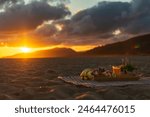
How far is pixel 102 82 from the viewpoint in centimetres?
3225

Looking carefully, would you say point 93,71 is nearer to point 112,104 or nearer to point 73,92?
point 73,92

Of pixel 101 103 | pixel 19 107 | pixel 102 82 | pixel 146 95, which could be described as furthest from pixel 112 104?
pixel 102 82

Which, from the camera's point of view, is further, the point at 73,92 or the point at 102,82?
the point at 102,82

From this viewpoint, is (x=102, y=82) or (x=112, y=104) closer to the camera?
(x=112, y=104)

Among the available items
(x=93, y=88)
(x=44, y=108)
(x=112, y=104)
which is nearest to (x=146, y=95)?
(x=93, y=88)

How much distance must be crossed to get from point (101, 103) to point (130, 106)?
176cm

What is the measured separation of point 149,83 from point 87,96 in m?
8.87

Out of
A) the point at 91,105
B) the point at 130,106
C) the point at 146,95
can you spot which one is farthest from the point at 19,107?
the point at 146,95

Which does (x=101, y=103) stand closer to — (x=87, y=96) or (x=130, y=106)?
(x=130, y=106)

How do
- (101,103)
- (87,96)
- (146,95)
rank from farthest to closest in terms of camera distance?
(146,95) → (87,96) → (101,103)

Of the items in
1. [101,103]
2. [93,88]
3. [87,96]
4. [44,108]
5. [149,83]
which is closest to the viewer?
[44,108]

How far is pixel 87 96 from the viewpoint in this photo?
25.5 metres

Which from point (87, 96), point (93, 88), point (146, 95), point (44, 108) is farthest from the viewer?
point (93, 88)

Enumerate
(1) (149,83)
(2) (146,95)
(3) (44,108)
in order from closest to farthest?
(3) (44,108) → (2) (146,95) → (1) (149,83)
